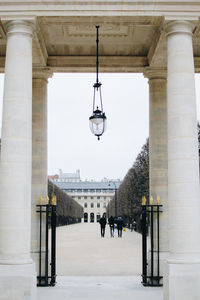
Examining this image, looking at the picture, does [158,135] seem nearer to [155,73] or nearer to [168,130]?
[155,73]

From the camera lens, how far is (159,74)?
21172 millimetres

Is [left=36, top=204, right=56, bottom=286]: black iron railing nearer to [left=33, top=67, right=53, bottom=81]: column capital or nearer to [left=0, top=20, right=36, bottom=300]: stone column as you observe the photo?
[left=0, top=20, right=36, bottom=300]: stone column

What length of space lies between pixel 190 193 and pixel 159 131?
19.4ft

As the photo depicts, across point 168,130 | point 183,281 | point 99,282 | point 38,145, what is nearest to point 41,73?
point 38,145

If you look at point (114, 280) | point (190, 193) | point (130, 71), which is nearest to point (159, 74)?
point (130, 71)

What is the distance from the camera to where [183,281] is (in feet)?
48.4

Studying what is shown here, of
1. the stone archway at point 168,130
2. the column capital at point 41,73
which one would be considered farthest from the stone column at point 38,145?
the stone archway at point 168,130

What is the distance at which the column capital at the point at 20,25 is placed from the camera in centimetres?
1589

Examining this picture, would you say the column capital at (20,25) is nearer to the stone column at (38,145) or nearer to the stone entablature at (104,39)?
the stone entablature at (104,39)

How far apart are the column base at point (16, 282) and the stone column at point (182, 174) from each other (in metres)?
4.20

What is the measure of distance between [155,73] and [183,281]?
31.6ft

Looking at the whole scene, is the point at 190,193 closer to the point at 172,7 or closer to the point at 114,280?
the point at 172,7

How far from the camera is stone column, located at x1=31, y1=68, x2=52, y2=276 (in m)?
19.9

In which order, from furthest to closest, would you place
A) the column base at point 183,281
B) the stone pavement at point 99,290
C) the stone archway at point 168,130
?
1. the stone pavement at point 99,290
2. the stone archway at point 168,130
3. the column base at point 183,281
